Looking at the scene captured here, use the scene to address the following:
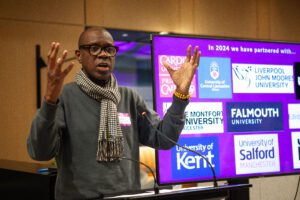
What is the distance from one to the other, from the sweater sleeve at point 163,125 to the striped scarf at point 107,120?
0.52 feet

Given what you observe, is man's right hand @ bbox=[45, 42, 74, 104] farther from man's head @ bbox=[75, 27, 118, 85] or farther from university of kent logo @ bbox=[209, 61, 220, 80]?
university of kent logo @ bbox=[209, 61, 220, 80]

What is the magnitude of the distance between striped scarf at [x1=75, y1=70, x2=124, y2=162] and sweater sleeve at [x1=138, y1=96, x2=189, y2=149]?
0.52 feet

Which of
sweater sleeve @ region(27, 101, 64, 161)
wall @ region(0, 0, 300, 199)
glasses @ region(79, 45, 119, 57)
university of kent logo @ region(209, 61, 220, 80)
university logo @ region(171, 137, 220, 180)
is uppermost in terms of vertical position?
wall @ region(0, 0, 300, 199)

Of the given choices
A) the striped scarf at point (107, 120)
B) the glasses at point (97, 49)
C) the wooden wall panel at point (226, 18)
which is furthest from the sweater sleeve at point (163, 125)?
the wooden wall panel at point (226, 18)

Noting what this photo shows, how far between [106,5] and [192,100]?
2.56 m

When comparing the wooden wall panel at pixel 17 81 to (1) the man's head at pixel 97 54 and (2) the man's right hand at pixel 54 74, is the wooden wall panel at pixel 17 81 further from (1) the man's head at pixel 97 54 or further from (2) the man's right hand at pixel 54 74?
(2) the man's right hand at pixel 54 74

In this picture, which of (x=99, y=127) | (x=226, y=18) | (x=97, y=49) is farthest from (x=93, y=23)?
(x=99, y=127)

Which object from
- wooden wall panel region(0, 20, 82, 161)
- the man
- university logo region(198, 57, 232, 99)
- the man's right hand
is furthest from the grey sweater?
wooden wall panel region(0, 20, 82, 161)

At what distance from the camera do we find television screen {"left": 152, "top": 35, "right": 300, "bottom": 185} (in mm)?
2541

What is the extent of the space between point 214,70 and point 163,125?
0.54 metres

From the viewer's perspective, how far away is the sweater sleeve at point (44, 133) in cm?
184

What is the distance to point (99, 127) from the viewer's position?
2.17 metres

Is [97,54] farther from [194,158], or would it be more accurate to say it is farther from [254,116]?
[254,116]

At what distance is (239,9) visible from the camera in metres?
5.69
